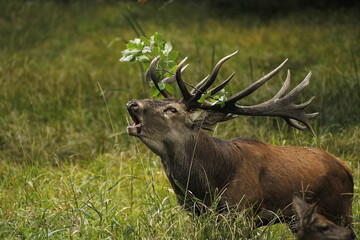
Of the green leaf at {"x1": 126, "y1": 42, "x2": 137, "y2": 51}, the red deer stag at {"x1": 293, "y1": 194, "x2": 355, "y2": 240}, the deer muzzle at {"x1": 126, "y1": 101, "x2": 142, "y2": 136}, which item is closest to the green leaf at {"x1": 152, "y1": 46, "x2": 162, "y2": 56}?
the green leaf at {"x1": 126, "y1": 42, "x2": 137, "y2": 51}

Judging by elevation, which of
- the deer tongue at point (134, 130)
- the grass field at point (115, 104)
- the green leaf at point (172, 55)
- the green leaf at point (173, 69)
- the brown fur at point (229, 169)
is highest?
the green leaf at point (172, 55)

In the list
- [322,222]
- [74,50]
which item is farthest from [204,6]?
[322,222]

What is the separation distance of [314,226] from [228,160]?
1.07 meters

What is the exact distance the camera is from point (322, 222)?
3.50m

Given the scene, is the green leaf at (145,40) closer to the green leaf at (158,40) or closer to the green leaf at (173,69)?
the green leaf at (158,40)

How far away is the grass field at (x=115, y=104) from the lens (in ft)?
15.1

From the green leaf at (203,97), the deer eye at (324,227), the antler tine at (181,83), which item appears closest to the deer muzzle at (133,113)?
the antler tine at (181,83)

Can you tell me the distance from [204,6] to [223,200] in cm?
1015

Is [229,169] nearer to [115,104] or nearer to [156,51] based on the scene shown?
[156,51]

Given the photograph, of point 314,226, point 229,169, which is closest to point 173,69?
point 229,169

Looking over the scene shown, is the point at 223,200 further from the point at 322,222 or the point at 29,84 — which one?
the point at 29,84

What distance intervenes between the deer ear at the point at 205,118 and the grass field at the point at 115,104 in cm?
60

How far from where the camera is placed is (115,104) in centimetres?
844

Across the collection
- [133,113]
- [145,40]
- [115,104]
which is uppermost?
[145,40]
